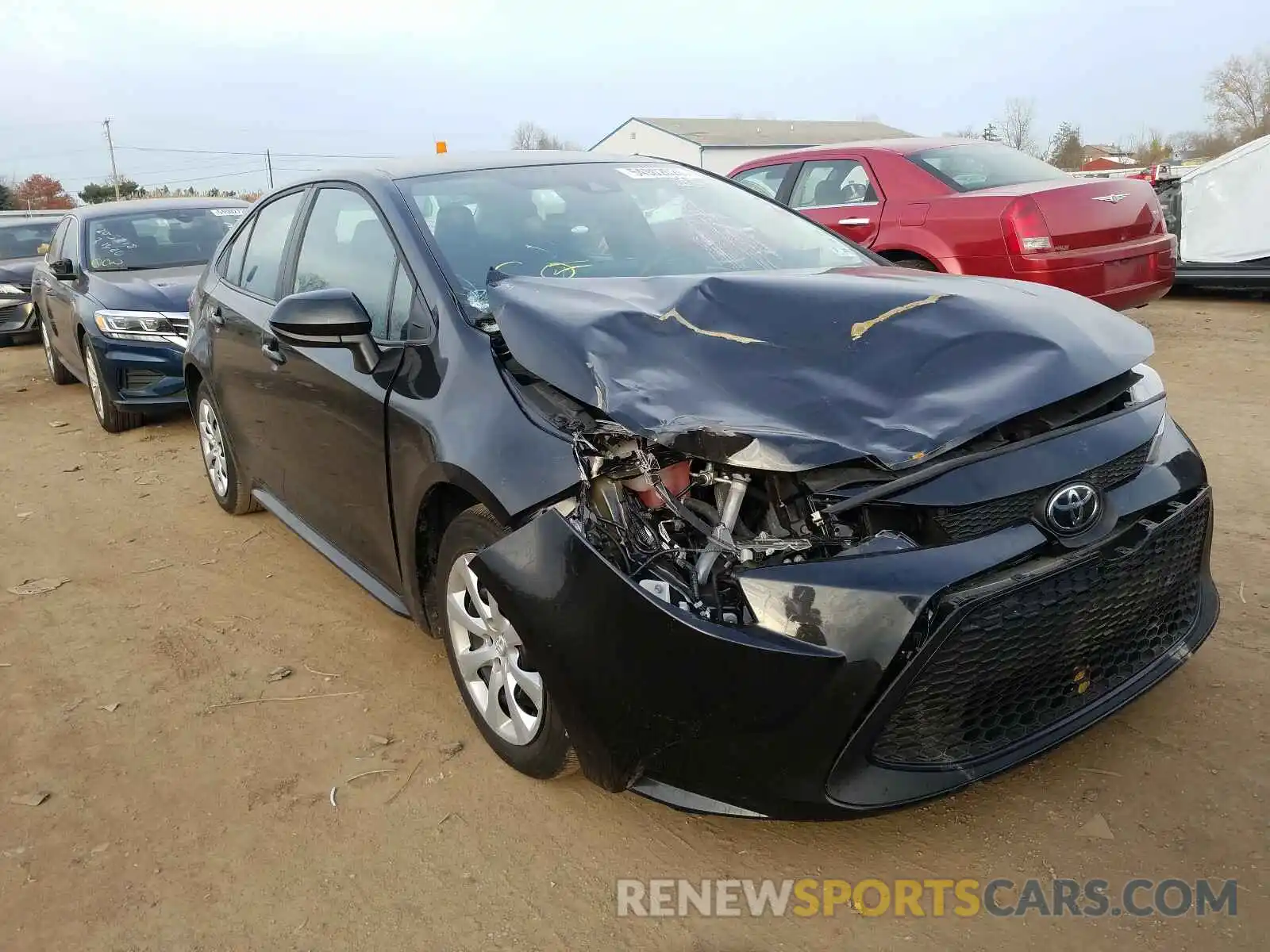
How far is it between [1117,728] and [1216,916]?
688 millimetres

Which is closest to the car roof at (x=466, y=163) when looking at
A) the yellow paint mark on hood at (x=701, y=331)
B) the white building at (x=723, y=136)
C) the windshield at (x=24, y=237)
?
the yellow paint mark on hood at (x=701, y=331)

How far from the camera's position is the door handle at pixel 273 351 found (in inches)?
147

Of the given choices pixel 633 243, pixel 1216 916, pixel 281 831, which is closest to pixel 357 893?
pixel 281 831

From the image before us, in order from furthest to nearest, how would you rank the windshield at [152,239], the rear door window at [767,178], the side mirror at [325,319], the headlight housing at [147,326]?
the rear door window at [767,178] < the windshield at [152,239] < the headlight housing at [147,326] < the side mirror at [325,319]

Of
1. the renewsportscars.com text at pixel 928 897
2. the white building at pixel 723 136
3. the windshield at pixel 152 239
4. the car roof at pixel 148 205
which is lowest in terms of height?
the renewsportscars.com text at pixel 928 897

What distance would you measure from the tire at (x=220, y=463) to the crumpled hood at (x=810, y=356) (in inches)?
101

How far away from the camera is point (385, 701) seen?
127 inches

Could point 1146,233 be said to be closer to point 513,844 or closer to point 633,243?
point 633,243

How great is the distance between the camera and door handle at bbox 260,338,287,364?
373cm

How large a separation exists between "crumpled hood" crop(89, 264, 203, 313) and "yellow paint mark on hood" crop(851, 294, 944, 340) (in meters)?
5.70

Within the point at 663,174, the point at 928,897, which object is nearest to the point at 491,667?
the point at 928,897

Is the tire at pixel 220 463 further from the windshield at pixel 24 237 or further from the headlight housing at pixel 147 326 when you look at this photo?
the windshield at pixel 24 237

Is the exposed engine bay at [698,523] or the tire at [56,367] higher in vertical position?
the exposed engine bay at [698,523]

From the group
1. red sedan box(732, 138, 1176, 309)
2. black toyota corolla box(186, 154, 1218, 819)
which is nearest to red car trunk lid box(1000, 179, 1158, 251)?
red sedan box(732, 138, 1176, 309)
